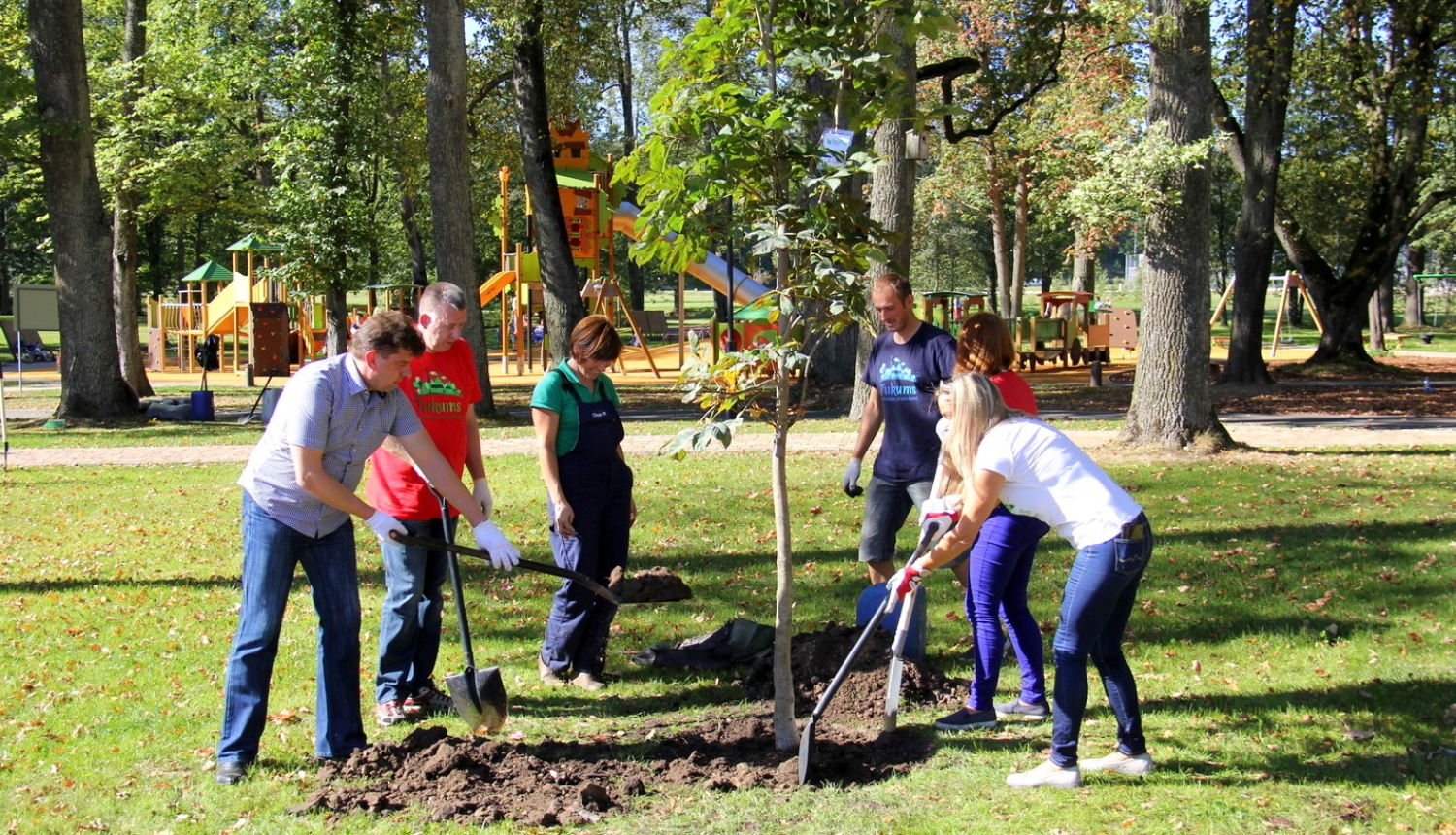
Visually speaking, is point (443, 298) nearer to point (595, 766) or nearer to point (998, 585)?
point (595, 766)

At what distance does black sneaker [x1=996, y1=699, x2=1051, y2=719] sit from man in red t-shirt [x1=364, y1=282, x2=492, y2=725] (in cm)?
227

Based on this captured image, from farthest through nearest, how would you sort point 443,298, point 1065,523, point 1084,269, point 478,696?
point 1084,269 → point 443,298 → point 478,696 → point 1065,523

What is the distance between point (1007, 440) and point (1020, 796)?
3.90 feet

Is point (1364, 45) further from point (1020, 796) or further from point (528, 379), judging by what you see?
point (1020, 796)

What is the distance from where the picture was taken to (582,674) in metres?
5.55

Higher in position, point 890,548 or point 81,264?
point 81,264

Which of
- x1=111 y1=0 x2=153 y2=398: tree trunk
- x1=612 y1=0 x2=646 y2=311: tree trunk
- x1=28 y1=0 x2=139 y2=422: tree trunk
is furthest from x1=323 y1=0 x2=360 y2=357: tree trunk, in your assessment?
x1=612 y1=0 x2=646 y2=311: tree trunk

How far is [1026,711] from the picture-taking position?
4973 mm

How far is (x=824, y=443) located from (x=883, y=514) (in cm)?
771

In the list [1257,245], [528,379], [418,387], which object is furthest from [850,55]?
[528,379]

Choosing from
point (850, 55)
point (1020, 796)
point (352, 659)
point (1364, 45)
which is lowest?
point (1020, 796)

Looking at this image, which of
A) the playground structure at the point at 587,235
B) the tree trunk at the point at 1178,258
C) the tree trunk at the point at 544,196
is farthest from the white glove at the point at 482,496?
the playground structure at the point at 587,235

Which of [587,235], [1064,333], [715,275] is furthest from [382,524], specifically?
[1064,333]

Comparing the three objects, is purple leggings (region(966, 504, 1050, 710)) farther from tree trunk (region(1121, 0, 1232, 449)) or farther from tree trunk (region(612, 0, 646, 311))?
tree trunk (region(612, 0, 646, 311))
